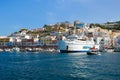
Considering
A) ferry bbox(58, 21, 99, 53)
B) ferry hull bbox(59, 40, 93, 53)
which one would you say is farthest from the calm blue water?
ferry bbox(58, 21, 99, 53)

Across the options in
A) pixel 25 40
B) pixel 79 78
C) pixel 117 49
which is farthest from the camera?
pixel 25 40

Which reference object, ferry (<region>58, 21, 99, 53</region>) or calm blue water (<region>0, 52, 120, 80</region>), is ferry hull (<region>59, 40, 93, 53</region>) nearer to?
ferry (<region>58, 21, 99, 53</region>)

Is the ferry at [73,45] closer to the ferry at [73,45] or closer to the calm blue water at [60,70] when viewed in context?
the ferry at [73,45]

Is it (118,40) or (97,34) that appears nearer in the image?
(118,40)

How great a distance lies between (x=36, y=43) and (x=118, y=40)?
41880 mm

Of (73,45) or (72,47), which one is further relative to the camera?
(73,45)

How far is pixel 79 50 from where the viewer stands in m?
124

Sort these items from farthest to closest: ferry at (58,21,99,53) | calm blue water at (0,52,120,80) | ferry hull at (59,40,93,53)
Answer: ferry at (58,21,99,53), ferry hull at (59,40,93,53), calm blue water at (0,52,120,80)

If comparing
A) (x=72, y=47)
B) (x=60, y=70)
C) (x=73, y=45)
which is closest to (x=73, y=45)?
(x=73, y=45)

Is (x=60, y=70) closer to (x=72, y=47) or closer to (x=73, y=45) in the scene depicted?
(x=72, y=47)

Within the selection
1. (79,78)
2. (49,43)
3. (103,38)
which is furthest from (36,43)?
(79,78)

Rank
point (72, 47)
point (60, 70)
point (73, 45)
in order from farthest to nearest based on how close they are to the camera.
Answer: point (73, 45)
point (72, 47)
point (60, 70)

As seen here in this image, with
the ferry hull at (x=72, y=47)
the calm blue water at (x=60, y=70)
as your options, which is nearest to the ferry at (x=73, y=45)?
the ferry hull at (x=72, y=47)

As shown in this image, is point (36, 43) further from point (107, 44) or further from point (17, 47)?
point (107, 44)
